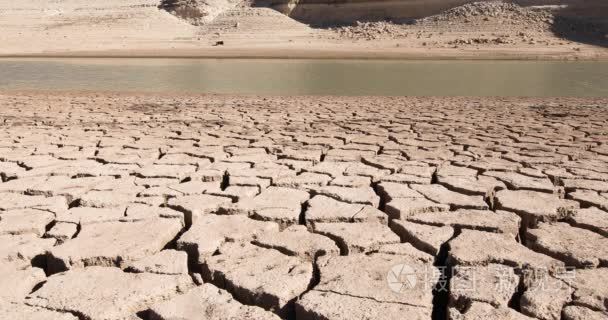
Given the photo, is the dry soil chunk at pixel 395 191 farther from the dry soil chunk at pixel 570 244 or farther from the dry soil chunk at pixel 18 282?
the dry soil chunk at pixel 18 282

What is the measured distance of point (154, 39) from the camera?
2464 centimetres

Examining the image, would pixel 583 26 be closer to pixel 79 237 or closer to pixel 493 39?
pixel 493 39

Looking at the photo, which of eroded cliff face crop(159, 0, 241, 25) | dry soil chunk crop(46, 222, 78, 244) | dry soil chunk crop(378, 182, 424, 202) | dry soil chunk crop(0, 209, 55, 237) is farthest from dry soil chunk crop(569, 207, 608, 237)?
eroded cliff face crop(159, 0, 241, 25)

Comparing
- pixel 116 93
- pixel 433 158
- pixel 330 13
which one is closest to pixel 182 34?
pixel 330 13

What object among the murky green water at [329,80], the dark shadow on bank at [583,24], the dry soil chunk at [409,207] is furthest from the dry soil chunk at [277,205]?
the dark shadow on bank at [583,24]

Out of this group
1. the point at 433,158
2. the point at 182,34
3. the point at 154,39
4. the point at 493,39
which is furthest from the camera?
the point at 182,34

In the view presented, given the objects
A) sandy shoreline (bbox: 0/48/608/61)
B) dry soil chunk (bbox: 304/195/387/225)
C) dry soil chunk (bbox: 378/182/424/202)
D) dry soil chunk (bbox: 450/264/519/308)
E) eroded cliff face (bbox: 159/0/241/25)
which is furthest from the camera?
eroded cliff face (bbox: 159/0/241/25)

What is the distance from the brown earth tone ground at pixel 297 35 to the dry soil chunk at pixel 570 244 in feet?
50.0

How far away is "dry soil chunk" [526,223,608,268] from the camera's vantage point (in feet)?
6.16

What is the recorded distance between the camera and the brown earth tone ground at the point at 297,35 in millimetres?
18578

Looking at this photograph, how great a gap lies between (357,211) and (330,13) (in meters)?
29.3

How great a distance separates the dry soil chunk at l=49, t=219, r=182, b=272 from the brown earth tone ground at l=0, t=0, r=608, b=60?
15.7 meters

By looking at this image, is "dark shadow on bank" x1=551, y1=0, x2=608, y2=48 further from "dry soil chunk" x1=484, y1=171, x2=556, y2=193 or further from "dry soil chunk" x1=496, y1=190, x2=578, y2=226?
"dry soil chunk" x1=496, y1=190, x2=578, y2=226

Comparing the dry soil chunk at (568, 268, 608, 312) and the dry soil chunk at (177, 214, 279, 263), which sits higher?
the dry soil chunk at (568, 268, 608, 312)
